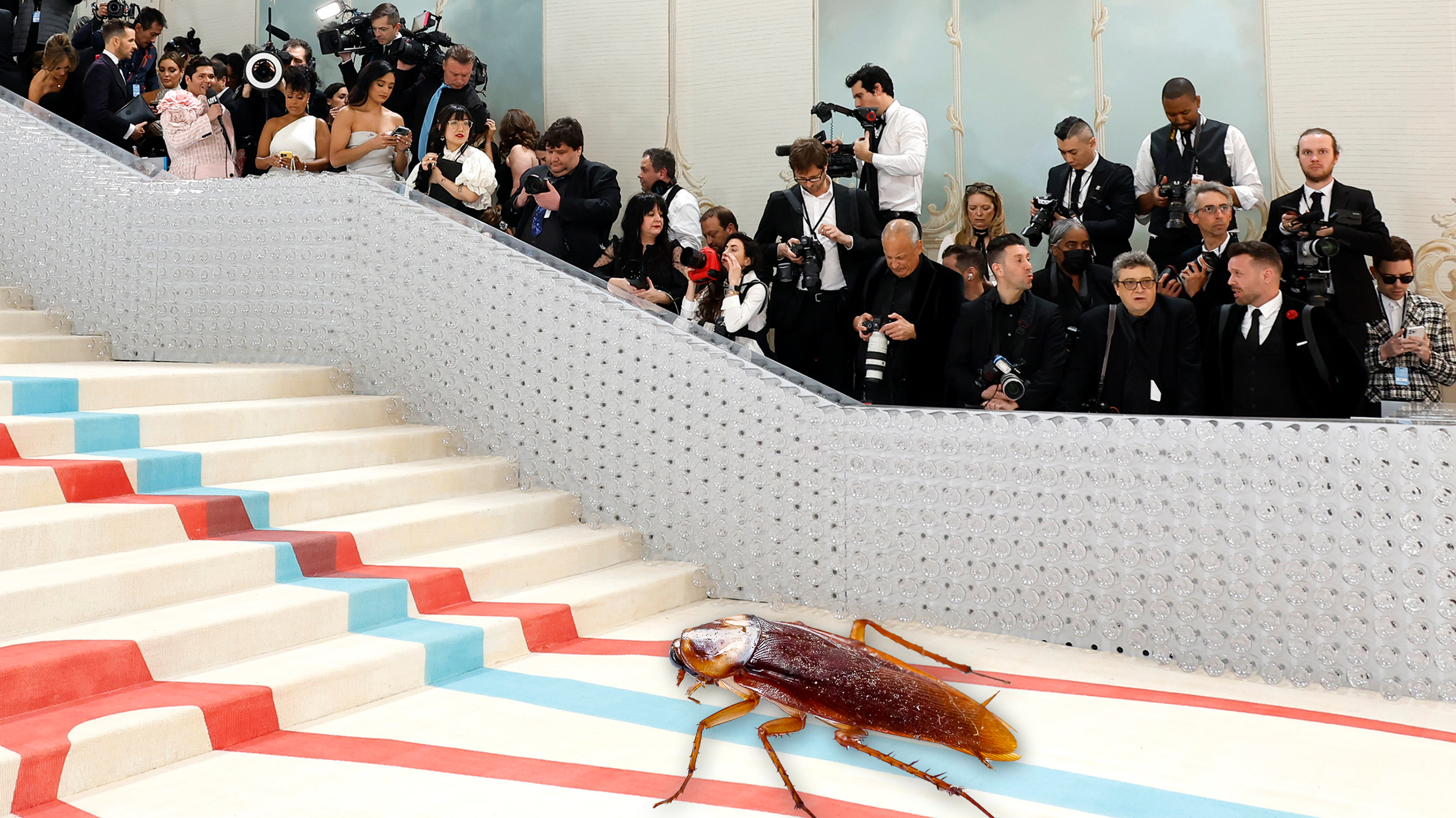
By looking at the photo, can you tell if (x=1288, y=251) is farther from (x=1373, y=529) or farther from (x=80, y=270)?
(x=80, y=270)

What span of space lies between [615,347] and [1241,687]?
206 cm

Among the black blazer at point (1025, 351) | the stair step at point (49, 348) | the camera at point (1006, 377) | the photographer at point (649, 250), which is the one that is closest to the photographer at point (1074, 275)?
the black blazer at point (1025, 351)

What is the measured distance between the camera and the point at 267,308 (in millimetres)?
4246

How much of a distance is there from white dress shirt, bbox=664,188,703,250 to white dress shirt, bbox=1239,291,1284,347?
7.52 feet

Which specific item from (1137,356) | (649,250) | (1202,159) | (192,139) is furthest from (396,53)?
(1137,356)

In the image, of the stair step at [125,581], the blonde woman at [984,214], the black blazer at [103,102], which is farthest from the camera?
the black blazer at [103,102]

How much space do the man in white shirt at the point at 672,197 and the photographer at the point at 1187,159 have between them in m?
1.90

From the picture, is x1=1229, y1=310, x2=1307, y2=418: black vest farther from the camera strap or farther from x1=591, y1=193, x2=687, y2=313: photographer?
x1=591, y1=193, x2=687, y2=313: photographer

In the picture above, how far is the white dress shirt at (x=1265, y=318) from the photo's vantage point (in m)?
3.45

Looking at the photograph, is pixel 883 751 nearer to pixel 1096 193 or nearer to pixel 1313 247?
pixel 1313 247

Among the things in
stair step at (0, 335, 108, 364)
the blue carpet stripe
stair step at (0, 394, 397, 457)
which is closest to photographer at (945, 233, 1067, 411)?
the blue carpet stripe

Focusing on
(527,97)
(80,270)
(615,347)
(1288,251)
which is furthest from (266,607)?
(527,97)

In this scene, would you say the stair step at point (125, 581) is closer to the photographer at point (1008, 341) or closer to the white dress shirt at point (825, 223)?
the photographer at point (1008, 341)

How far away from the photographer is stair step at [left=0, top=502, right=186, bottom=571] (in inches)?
95.9
